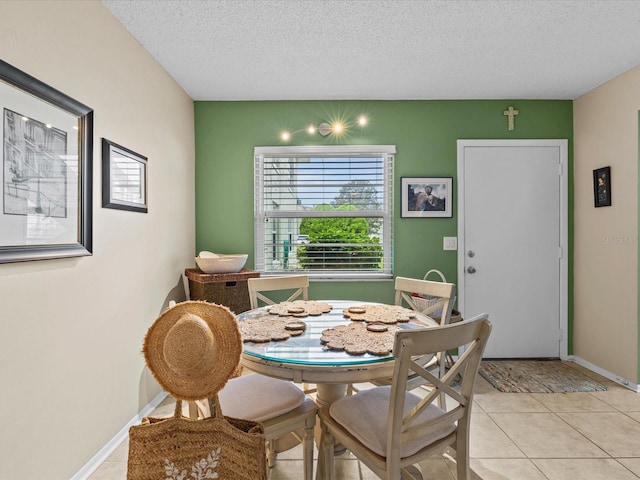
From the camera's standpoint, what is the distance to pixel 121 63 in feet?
7.39

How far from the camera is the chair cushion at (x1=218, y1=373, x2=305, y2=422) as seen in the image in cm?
157

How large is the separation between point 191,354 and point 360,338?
0.82m

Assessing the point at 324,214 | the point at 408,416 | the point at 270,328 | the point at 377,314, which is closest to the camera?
the point at 408,416

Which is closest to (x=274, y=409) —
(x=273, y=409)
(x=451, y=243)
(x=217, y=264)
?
(x=273, y=409)

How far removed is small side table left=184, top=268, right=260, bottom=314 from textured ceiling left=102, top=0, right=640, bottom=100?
1.61 meters

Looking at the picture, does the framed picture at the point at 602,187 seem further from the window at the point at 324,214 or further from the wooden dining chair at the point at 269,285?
the wooden dining chair at the point at 269,285

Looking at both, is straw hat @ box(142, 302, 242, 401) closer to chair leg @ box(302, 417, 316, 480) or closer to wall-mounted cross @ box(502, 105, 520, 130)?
chair leg @ box(302, 417, 316, 480)

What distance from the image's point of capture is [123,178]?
2.26 m

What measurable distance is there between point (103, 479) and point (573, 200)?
423 centimetres

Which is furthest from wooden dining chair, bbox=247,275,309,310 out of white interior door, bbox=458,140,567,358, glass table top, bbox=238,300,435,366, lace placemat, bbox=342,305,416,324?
white interior door, bbox=458,140,567,358

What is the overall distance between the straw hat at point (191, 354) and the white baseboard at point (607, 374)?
3332 mm

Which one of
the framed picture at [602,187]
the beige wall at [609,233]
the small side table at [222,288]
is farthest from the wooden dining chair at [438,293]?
the framed picture at [602,187]

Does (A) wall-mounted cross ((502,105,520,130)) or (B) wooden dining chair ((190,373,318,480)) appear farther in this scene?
(A) wall-mounted cross ((502,105,520,130))

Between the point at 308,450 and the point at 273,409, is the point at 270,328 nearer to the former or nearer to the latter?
the point at 273,409
